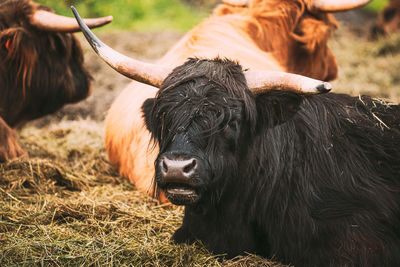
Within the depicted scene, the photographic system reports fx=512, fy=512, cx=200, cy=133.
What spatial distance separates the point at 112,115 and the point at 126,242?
2.17 metres

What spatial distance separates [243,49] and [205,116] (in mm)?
2309

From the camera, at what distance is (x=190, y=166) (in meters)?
2.61

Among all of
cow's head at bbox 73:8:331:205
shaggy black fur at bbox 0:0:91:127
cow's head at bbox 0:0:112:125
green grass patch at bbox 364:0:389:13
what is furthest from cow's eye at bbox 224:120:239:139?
green grass patch at bbox 364:0:389:13

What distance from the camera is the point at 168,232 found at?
3.46m

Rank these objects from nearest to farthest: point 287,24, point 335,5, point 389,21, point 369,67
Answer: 1. point 335,5
2. point 287,24
3. point 369,67
4. point 389,21

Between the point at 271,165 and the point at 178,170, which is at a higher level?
the point at 178,170

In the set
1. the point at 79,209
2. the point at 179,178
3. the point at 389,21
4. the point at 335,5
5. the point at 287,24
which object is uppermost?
the point at 179,178

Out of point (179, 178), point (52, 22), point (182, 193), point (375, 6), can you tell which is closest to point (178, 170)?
point (179, 178)

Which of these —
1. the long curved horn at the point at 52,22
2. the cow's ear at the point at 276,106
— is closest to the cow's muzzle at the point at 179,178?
the cow's ear at the point at 276,106

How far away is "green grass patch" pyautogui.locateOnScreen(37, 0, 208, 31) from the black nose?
28.7 ft

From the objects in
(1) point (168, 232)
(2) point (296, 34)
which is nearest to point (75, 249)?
(1) point (168, 232)

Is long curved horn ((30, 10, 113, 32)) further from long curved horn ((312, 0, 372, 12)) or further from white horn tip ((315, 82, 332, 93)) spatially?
white horn tip ((315, 82, 332, 93))

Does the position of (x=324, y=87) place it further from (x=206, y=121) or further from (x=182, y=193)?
(x=182, y=193)

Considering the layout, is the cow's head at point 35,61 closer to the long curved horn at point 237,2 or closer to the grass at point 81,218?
the grass at point 81,218
